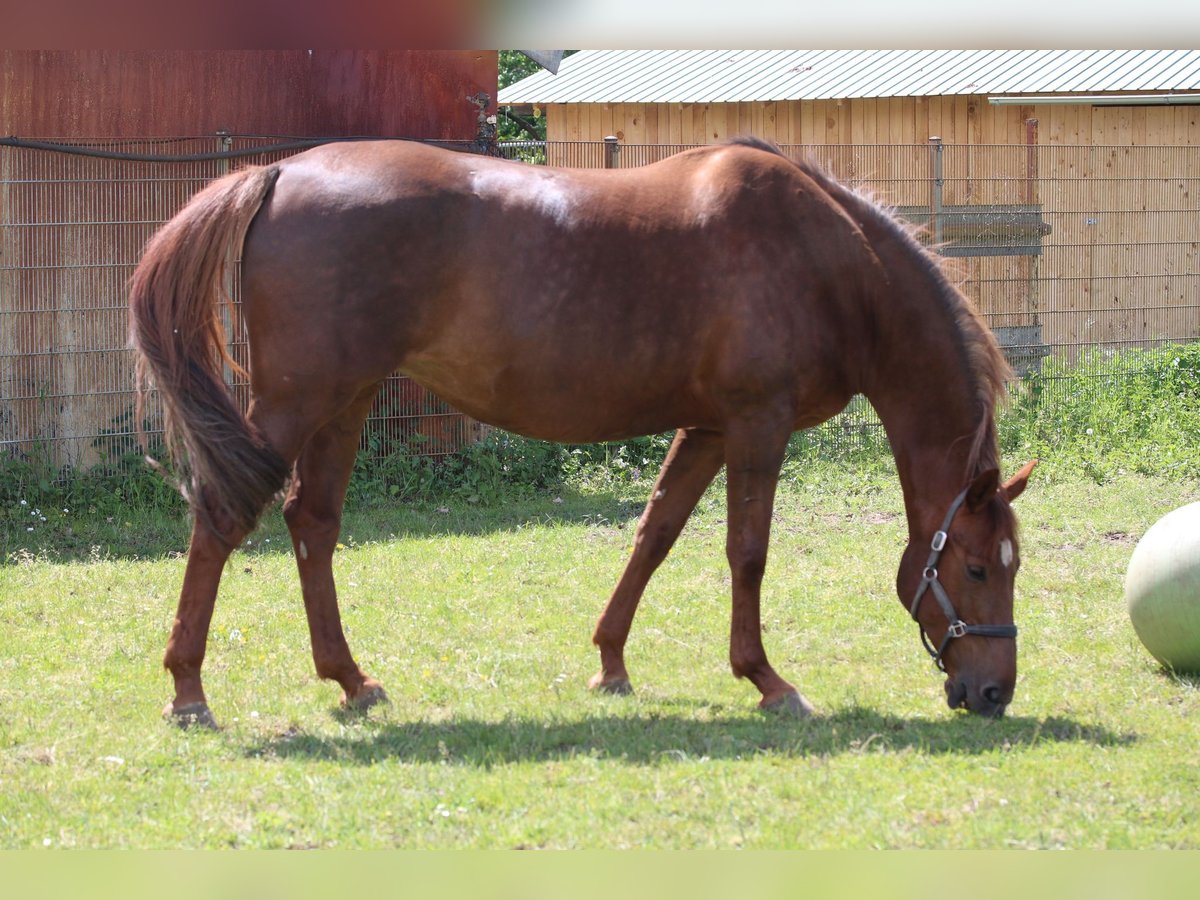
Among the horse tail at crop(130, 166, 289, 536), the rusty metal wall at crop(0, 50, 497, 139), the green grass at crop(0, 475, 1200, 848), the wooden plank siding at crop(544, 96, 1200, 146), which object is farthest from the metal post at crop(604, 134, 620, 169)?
the horse tail at crop(130, 166, 289, 536)

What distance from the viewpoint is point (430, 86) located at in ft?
32.9

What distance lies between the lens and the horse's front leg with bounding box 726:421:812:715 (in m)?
4.79

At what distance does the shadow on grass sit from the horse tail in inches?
34.8

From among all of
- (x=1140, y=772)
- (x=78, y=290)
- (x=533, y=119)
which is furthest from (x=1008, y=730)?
(x=533, y=119)

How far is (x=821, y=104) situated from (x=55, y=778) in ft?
47.5

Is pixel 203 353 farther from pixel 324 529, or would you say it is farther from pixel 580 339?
pixel 580 339

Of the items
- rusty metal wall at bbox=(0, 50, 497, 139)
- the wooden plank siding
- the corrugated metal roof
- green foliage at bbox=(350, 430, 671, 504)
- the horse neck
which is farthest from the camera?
the wooden plank siding

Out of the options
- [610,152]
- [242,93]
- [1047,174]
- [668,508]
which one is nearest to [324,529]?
[668,508]

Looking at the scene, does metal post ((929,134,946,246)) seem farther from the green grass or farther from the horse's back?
the horse's back

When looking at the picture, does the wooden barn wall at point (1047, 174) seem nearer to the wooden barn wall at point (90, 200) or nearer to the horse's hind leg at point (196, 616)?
the wooden barn wall at point (90, 200)

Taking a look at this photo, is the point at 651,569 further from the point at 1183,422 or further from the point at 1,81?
the point at 1183,422

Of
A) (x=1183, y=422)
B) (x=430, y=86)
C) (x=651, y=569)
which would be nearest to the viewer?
(x=651, y=569)

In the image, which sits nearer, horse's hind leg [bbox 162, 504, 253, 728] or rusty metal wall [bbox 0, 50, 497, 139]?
horse's hind leg [bbox 162, 504, 253, 728]

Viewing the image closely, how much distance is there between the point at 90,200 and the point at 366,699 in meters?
5.59
